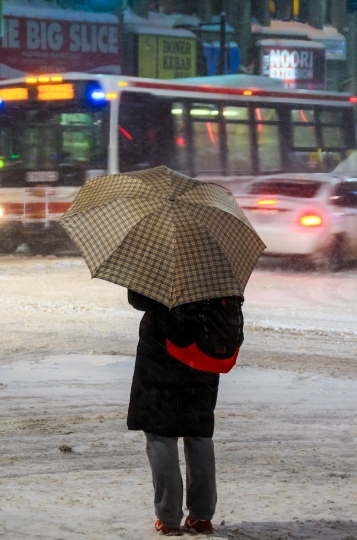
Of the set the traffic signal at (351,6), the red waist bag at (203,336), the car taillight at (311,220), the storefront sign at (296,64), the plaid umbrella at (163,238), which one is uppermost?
the traffic signal at (351,6)

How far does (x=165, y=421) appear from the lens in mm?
3477

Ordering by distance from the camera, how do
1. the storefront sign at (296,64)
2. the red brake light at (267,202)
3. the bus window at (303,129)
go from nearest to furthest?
the red brake light at (267,202) → the bus window at (303,129) → the storefront sign at (296,64)

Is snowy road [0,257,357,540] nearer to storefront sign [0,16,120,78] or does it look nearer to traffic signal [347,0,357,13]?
storefront sign [0,16,120,78]

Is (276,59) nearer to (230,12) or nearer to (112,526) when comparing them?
(230,12)

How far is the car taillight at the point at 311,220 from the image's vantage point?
520 inches

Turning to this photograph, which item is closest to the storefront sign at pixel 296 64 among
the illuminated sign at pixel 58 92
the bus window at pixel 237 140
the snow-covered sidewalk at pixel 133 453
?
the bus window at pixel 237 140

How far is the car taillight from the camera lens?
13219 millimetres

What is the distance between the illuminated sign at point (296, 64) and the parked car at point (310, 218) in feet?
54.2

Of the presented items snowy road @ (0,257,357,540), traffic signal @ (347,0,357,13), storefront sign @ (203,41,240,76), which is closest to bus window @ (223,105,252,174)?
snowy road @ (0,257,357,540)

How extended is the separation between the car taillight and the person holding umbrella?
9.71 m

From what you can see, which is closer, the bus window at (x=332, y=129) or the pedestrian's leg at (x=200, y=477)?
the pedestrian's leg at (x=200, y=477)

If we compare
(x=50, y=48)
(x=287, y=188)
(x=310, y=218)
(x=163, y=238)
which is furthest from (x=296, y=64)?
(x=163, y=238)

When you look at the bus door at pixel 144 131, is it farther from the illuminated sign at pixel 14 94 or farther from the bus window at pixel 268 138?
the bus window at pixel 268 138

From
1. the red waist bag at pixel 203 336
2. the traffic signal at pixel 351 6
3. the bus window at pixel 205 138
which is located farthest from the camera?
the traffic signal at pixel 351 6
